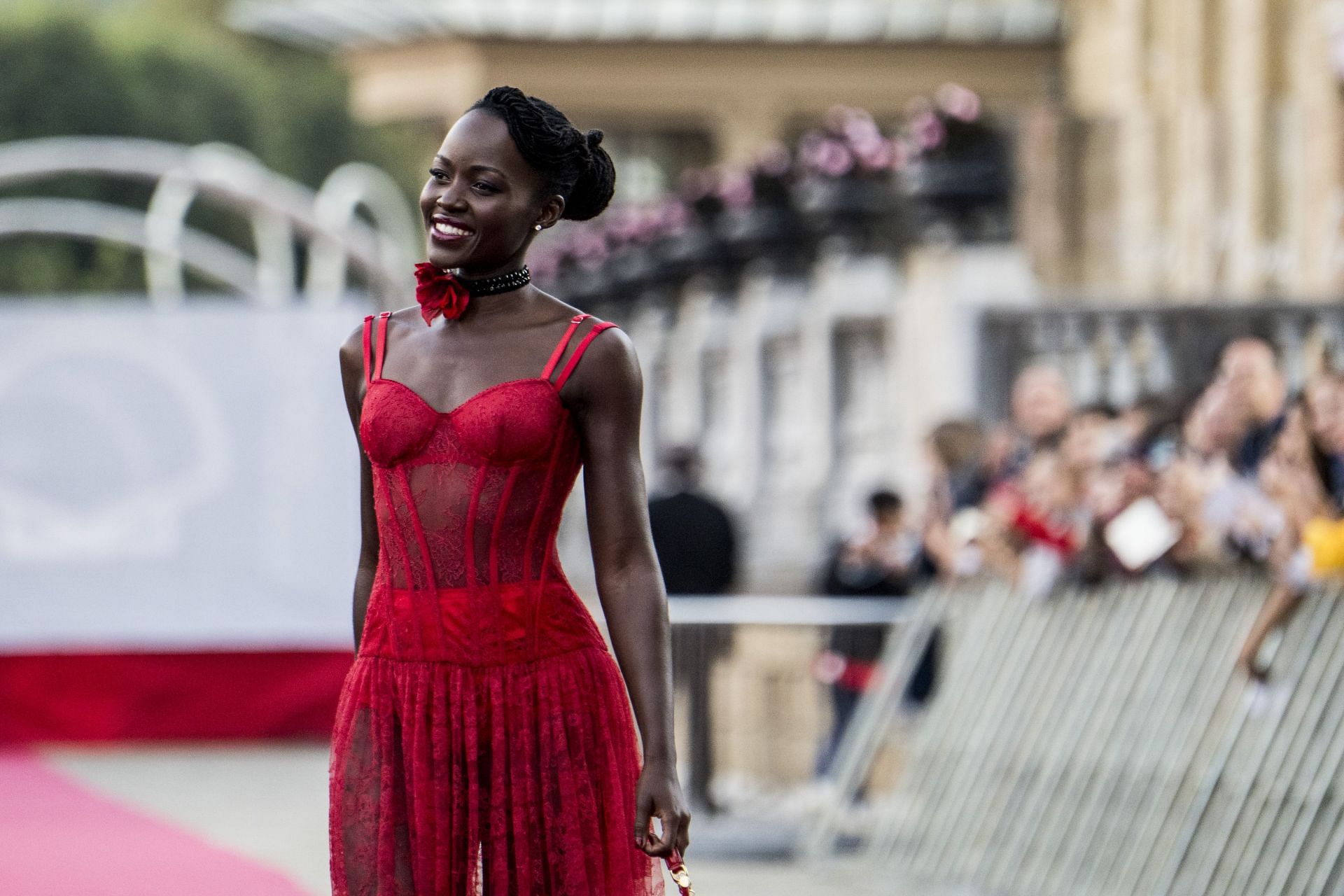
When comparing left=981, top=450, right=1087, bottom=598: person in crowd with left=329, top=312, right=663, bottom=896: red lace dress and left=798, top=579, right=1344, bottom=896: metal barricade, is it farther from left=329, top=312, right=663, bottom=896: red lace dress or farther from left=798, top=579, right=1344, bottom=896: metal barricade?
left=329, top=312, right=663, bottom=896: red lace dress

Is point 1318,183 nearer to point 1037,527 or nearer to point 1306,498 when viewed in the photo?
point 1037,527

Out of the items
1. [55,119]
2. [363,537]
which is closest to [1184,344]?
[363,537]

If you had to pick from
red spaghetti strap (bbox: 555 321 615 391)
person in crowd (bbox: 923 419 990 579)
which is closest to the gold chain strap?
red spaghetti strap (bbox: 555 321 615 391)

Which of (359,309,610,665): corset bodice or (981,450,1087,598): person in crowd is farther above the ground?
(359,309,610,665): corset bodice

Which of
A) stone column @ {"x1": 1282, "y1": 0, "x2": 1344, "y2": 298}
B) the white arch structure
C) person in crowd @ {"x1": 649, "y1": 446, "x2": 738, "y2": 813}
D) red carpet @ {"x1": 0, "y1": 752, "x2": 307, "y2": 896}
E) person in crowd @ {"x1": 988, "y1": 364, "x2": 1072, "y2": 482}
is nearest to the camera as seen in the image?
red carpet @ {"x1": 0, "y1": 752, "x2": 307, "y2": 896}

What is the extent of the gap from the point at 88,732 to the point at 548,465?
12790mm

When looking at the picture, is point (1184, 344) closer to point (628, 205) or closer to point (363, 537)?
point (363, 537)

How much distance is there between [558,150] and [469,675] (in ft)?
2.82

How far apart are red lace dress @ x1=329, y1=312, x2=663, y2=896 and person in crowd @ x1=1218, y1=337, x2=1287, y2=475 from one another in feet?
17.2

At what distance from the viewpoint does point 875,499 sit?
12938 millimetres

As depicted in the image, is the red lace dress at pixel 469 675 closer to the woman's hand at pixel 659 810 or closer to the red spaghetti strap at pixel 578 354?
the red spaghetti strap at pixel 578 354

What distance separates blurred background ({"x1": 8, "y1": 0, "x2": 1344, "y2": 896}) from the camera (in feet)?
29.3

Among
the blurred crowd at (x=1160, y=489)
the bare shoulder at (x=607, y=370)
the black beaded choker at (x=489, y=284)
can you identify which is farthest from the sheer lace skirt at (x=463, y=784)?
the blurred crowd at (x=1160, y=489)

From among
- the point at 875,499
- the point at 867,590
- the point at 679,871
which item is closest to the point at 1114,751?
the point at 867,590
